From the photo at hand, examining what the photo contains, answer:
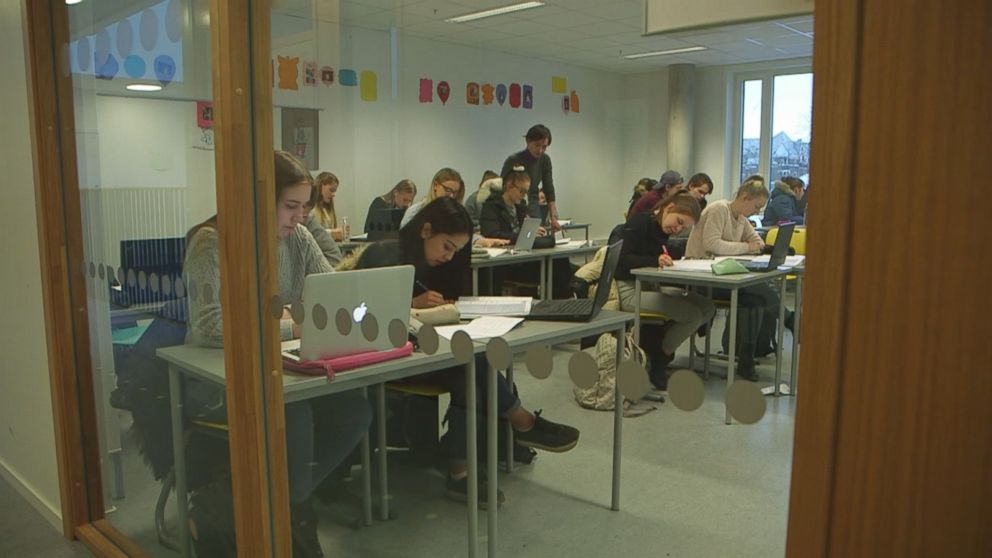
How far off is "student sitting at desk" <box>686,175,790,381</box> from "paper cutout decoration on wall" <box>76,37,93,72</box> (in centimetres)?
196

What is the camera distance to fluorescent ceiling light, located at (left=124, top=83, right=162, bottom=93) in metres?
1.98

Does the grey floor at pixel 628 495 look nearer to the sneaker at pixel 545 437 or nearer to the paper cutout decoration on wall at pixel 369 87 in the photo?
the sneaker at pixel 545 437

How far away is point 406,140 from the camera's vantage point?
4.82 ft

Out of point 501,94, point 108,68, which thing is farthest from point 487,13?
point 108,68

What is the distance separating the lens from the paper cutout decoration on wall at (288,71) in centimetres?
162

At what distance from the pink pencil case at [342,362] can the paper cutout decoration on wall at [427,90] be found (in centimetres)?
47

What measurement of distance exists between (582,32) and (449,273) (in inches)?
21.1

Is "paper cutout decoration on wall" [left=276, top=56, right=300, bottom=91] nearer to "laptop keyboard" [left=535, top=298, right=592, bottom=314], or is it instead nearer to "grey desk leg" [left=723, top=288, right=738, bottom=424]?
"laptop keyboard" [left=535, top=298, right=592, bottom=314]

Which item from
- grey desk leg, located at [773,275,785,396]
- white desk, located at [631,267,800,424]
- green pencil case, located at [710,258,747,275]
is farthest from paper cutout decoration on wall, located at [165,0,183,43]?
grey desk leg, located at [773,275,785,396]

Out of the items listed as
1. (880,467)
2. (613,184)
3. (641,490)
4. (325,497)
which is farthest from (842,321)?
(325,497)

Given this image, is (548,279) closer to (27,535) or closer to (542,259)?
(542,259)

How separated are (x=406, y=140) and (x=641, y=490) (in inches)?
31.4

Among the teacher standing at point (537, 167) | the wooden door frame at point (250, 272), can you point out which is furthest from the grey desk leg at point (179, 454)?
the teacher standing at point (537, 167)

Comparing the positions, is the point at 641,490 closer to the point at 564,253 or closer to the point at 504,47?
the point at 564,253
